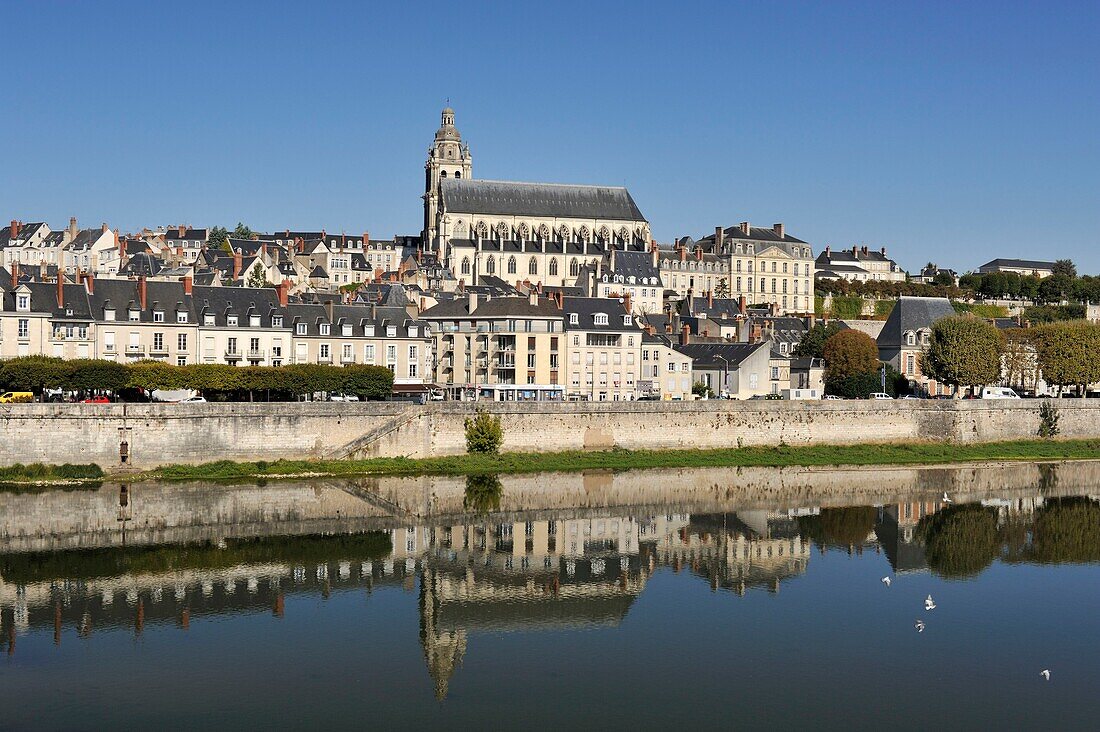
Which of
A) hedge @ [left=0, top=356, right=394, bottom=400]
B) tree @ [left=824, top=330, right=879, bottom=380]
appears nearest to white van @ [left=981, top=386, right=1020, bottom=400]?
tree @ [left=824, top=330, right=879, bottom=380]

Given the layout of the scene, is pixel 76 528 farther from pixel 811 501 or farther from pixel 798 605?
pixel 811 501

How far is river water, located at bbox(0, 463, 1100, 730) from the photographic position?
1725 cm

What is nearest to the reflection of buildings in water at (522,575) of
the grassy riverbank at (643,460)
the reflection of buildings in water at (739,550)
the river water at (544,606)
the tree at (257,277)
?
the river water at (544,606)

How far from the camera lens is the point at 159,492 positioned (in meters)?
30.7

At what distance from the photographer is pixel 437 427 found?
3603cm

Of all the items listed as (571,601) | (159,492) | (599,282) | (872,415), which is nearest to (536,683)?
(571,601)

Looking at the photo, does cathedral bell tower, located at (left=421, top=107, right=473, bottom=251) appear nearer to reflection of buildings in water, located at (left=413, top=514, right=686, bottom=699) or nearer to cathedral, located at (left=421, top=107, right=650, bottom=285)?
cathedral, located at (left=421, top=107, right=650, bottom=285)

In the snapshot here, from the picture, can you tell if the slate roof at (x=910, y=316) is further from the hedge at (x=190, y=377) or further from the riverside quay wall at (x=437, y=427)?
the hedge at (x=190, y=377)

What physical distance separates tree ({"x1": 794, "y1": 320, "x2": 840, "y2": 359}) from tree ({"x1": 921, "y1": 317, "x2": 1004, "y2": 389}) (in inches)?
291

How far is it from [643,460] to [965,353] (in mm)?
16470

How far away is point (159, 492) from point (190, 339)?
11994 mm

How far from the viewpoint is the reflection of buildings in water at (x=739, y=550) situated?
25.0 metres

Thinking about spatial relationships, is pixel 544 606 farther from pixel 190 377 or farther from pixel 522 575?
pixel 190 377

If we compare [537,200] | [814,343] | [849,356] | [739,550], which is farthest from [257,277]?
[739,550]
